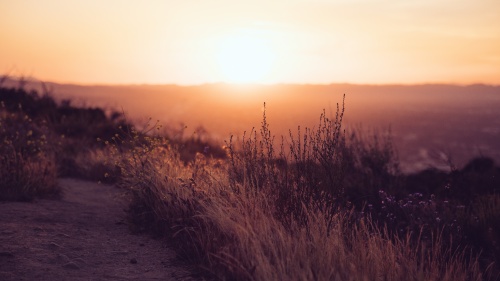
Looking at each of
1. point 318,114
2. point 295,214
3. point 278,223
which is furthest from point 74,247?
point 318,114

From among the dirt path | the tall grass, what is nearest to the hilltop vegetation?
the tall grass

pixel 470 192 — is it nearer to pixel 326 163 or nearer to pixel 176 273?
pixel 326 163

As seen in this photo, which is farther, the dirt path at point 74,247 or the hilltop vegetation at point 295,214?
the dirt path at point 74,247

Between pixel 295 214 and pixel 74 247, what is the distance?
2308 millimetres

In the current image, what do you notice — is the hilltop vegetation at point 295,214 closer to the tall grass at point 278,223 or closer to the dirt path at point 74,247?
the tall grass at point 278,223

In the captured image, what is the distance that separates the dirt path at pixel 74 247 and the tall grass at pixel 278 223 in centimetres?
30

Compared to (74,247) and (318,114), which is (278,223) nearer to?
(74,247)

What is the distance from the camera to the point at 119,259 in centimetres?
519

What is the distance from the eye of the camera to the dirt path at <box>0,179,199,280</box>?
4.68 meters

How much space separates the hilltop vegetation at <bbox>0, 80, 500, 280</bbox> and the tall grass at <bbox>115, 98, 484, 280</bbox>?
16 millimetres

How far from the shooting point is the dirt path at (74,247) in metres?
4.68

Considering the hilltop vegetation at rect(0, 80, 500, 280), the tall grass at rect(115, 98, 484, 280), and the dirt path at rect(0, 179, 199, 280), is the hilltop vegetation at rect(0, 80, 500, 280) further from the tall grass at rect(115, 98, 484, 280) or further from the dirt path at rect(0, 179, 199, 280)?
the dirt path at rect(0, 179, 199, 280)

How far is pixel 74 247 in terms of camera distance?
212 inches

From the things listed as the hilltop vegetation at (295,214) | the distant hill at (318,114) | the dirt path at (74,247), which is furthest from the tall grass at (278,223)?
the distant hill at (318,114)
